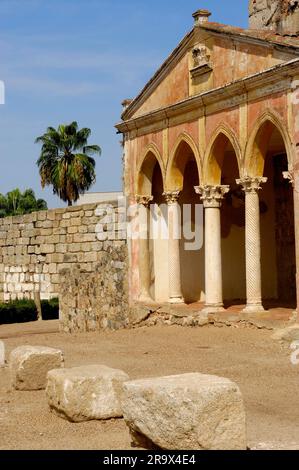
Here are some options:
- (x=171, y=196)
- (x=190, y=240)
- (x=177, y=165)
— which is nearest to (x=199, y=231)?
(x=190, y=240)

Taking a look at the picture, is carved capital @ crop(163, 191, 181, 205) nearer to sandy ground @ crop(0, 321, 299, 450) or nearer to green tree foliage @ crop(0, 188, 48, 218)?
sandy ground @ crop(0, 321, 299, 450)

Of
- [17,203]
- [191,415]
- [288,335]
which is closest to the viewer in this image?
[191,415]

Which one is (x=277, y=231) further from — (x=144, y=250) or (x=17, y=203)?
(x=17, y=203)

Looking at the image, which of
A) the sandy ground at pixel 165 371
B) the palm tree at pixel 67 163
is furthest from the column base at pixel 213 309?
the palm tree at pixel 67 163

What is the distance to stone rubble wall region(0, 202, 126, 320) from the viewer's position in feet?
62.2

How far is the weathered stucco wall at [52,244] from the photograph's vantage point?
63.3 ft

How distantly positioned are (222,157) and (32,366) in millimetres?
A: 7918

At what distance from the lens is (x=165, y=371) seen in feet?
35.1

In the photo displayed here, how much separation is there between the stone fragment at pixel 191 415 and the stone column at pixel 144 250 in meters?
12.0

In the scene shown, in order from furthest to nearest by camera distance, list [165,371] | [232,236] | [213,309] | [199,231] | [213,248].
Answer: [232,236] < [199,231] < [213,248] < [213,309] < [165,371]

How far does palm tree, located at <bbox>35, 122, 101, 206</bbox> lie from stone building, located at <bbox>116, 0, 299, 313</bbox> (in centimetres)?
1750

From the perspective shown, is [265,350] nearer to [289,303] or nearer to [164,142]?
[289,303]

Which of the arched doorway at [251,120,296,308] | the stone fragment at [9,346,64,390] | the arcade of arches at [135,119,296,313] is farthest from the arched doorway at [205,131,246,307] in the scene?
the stone fragment at [9,346,64,390]

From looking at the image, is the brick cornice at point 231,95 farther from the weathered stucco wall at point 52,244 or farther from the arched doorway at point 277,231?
the arched doorway at point 277,231
